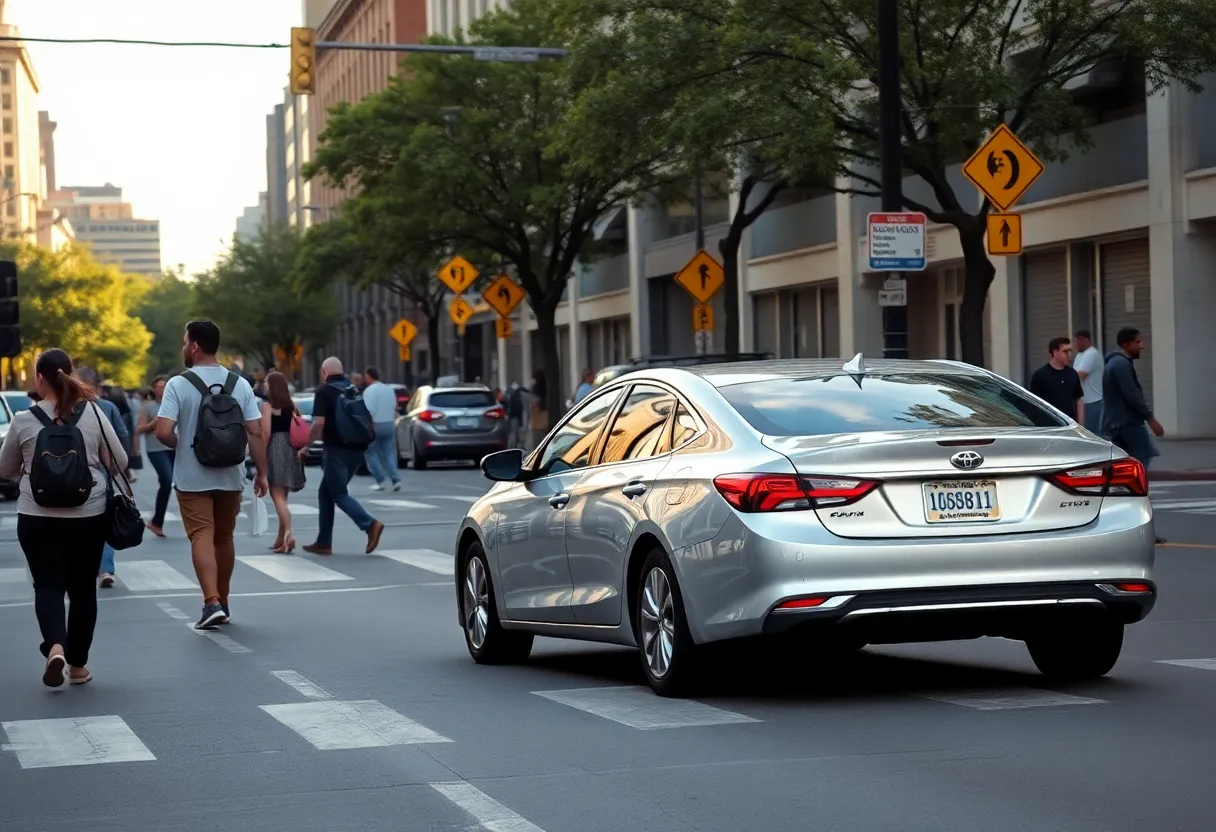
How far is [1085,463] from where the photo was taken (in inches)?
344

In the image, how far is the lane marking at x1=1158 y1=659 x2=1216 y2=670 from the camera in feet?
32.5

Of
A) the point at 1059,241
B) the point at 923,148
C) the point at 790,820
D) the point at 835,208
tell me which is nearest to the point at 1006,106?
the point at 923,148

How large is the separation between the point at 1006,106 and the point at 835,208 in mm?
17273

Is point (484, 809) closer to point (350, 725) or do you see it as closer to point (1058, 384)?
point (350, 725)

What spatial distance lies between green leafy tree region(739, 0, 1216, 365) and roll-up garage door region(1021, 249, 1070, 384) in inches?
304

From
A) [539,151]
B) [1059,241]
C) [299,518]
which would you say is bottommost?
[299,518]

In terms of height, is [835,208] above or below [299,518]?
above

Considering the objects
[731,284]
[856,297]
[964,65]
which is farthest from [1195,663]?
[856,297]

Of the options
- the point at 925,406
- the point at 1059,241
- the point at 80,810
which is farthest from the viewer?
the point at 1059,241

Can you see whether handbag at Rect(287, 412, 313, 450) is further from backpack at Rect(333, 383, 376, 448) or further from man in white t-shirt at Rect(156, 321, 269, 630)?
man in white t-shirt at Rect(156, 321, 269, 630)

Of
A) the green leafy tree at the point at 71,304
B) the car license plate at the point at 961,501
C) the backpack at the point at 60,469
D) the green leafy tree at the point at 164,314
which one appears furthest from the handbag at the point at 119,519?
the green leafy tree at the point at 164,314

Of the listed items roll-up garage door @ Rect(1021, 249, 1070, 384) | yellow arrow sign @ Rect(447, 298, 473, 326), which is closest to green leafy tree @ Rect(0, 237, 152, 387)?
yellow arrow sign @ Rect(447, 298, 473, 326)

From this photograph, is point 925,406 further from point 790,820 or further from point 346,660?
point 346,660

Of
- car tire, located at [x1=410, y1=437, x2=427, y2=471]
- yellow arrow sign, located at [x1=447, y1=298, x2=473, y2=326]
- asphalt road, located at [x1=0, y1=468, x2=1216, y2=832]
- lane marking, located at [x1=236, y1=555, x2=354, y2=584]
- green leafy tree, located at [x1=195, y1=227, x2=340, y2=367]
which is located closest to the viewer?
asphalt road, located at [x1=0, y1=468, x2=1216, y2=832]
